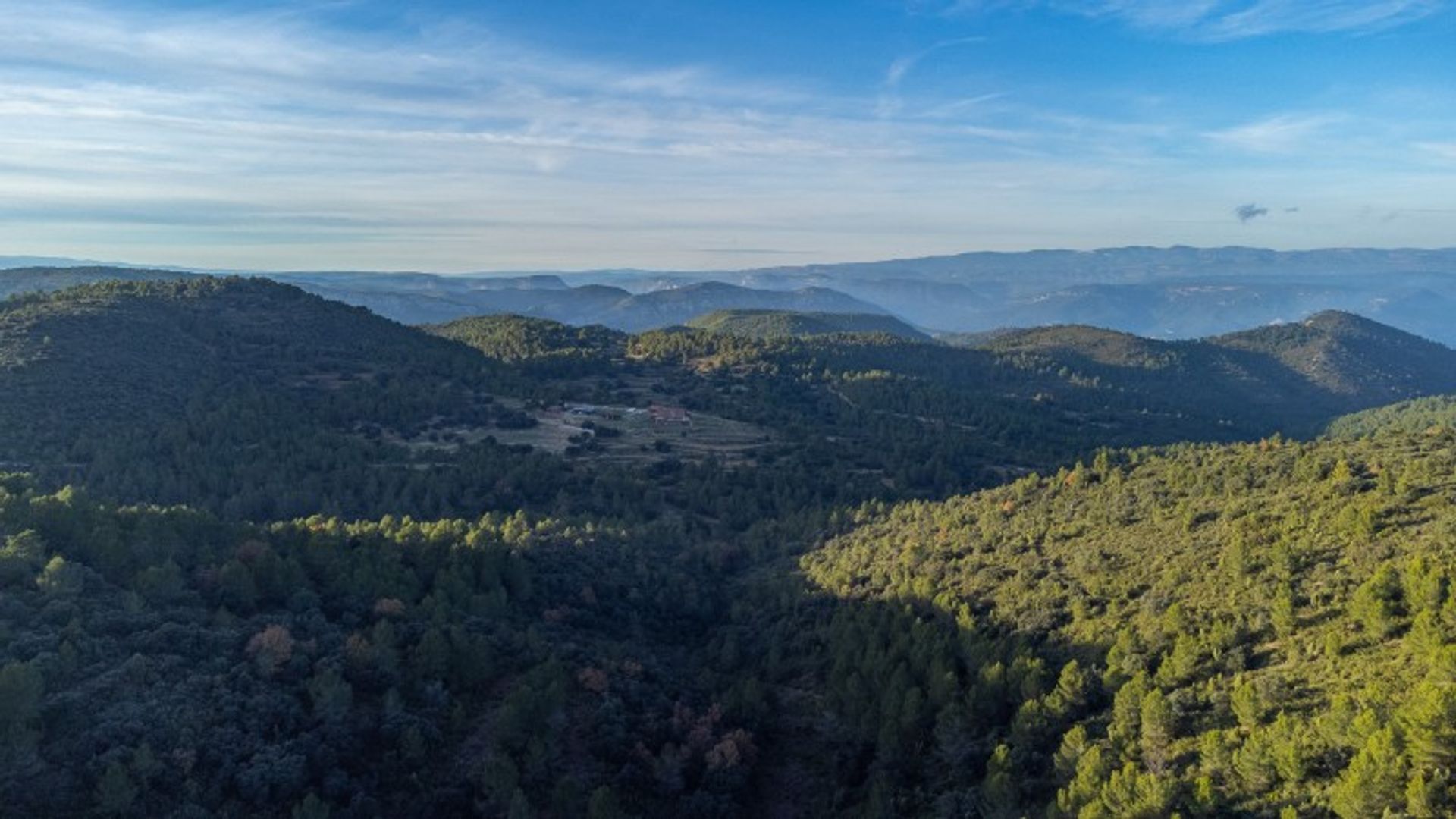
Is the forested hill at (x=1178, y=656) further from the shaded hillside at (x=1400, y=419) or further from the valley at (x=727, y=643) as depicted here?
the shaded hillside at (x=1400, y=419)

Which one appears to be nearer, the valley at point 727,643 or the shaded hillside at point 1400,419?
the valley at point 727,643

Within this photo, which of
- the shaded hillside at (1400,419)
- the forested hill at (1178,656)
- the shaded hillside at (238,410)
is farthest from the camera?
the shaded hillside at (1400,419)

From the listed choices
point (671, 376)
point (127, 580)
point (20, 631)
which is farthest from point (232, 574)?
point (671, 376)

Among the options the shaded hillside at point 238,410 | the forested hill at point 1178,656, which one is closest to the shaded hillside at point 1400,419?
the forested hill at point 1178,656

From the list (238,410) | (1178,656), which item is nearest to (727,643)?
(1178,656)

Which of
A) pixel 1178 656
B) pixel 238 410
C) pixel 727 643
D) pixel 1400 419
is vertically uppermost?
pixel 238 410

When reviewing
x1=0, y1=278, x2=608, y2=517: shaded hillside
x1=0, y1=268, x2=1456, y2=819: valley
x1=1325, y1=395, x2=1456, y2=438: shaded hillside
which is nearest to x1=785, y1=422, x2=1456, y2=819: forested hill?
x1=0, y1=268, x2=1456, y2=819: valley

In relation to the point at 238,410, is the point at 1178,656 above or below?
below

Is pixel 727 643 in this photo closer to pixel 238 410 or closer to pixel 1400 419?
pixel 238 410

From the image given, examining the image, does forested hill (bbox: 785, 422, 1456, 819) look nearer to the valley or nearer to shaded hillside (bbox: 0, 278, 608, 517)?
the valley
